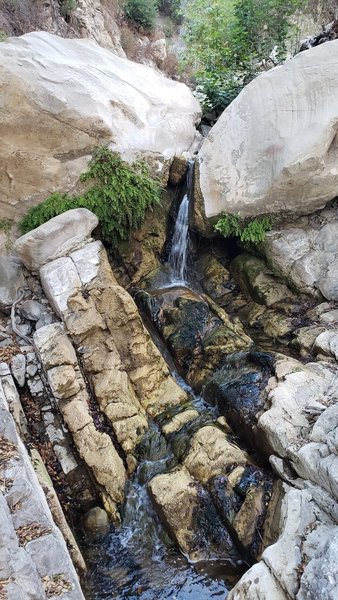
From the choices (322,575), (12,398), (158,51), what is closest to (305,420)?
(322,575)

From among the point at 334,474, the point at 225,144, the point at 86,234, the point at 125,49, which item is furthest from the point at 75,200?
the point at 125,49

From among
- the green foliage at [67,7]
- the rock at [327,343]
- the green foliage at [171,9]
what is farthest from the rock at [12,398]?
the green foliage at [171,9]

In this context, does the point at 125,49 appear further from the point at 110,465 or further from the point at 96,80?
the point at 110,465

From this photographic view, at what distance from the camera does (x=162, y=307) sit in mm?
8102

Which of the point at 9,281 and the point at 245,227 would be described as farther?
the point at 245,227

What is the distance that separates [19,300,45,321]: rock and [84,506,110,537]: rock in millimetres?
3236

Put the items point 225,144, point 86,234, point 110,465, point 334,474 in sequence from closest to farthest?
point 334,474 < point 110,465 < point 86,234 < point 225,144

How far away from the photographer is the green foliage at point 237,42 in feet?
37.0

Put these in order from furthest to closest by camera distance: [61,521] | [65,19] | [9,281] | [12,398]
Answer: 1. [65,19]
2. [9,281]
3. [12,398]
4. [61,521]

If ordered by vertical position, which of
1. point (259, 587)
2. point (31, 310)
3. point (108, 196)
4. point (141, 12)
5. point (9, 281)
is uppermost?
point (141, 12)

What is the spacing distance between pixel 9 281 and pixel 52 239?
3.75 feet

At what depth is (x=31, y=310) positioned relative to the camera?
24.2ft

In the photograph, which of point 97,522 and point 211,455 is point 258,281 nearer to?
point 211,455

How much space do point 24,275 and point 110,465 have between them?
3.83 meters
